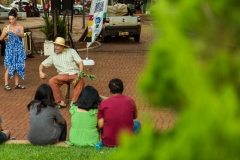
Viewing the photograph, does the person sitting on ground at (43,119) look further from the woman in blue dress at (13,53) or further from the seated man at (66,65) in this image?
the woman in blue dress at (13,53)

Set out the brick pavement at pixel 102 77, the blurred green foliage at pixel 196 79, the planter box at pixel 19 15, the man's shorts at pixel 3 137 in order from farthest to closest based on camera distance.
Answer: the planter box at pixel 19 15, the brick pavement at pixel 102 77, the man's shorts at pixel 3 137, the blurred green foliage at pixel 196 79

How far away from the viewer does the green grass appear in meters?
5.79

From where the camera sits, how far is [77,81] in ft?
31.4

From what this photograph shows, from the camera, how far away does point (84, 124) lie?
657 cm

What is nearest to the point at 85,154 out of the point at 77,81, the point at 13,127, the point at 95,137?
the point at 95,137

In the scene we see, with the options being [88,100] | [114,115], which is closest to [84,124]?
[88,100]

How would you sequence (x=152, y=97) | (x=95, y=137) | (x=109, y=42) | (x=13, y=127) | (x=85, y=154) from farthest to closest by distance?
(x=109, y=42) < (x=13, y=127) < (x=95, y=137) < (x=85, y=154) < (x=152, y=97)

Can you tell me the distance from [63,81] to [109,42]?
13452 millimetres

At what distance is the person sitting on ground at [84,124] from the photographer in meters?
6.56

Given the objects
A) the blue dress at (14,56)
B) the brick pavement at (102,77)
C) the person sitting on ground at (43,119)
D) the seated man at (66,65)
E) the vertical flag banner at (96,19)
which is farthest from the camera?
the vertical flag banner at (96,19)

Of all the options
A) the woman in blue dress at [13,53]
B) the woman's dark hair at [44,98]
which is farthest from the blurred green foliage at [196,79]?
the woman in blue dress at [13,53]

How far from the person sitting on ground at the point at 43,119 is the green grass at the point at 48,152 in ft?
0.37

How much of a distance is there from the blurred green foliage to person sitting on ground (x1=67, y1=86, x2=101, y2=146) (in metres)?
4.99

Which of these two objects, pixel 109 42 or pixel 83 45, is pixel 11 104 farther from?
pixel 109 42
